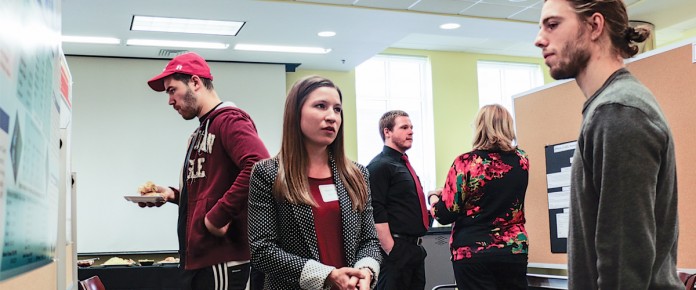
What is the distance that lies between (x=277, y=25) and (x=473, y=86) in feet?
12.7

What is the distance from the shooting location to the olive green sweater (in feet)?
3.94

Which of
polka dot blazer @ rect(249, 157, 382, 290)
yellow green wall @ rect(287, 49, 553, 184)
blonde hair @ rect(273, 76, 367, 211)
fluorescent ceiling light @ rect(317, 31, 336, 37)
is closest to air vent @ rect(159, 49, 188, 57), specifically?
fluorescent ceiling light @ rect(317, 31, 336, 37)

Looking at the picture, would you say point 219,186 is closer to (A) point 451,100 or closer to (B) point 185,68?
(B) point 185,68

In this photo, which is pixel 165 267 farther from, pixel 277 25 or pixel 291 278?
pixel 291 278

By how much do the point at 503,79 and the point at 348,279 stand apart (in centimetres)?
832

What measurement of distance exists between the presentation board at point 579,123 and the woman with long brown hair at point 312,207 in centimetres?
200

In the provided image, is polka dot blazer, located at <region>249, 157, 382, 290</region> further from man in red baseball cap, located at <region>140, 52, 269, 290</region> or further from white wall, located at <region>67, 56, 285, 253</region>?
white wall, located at <region>67, 56, 285, 253</region>

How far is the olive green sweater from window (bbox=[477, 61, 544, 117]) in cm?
817

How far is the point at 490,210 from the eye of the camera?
291 cm

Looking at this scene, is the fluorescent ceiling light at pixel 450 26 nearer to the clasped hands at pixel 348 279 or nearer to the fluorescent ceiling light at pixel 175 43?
the fluorescent ceiling light at pixel 175 43

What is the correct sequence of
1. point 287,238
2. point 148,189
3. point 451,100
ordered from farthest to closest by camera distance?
point 451,100 → point 148,189 → point 287,238

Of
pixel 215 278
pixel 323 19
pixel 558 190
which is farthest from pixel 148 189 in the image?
pixel 323 19

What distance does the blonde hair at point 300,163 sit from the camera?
1.81 m

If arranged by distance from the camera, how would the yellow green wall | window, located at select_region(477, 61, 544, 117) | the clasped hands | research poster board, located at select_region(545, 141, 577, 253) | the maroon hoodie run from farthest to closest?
window, located at select_region(477, 61, 544, 117)
the yellow green wall
research poster board, located at select_region(545, 141, 577, 253)
the maroon hoodie
the clasped hands
